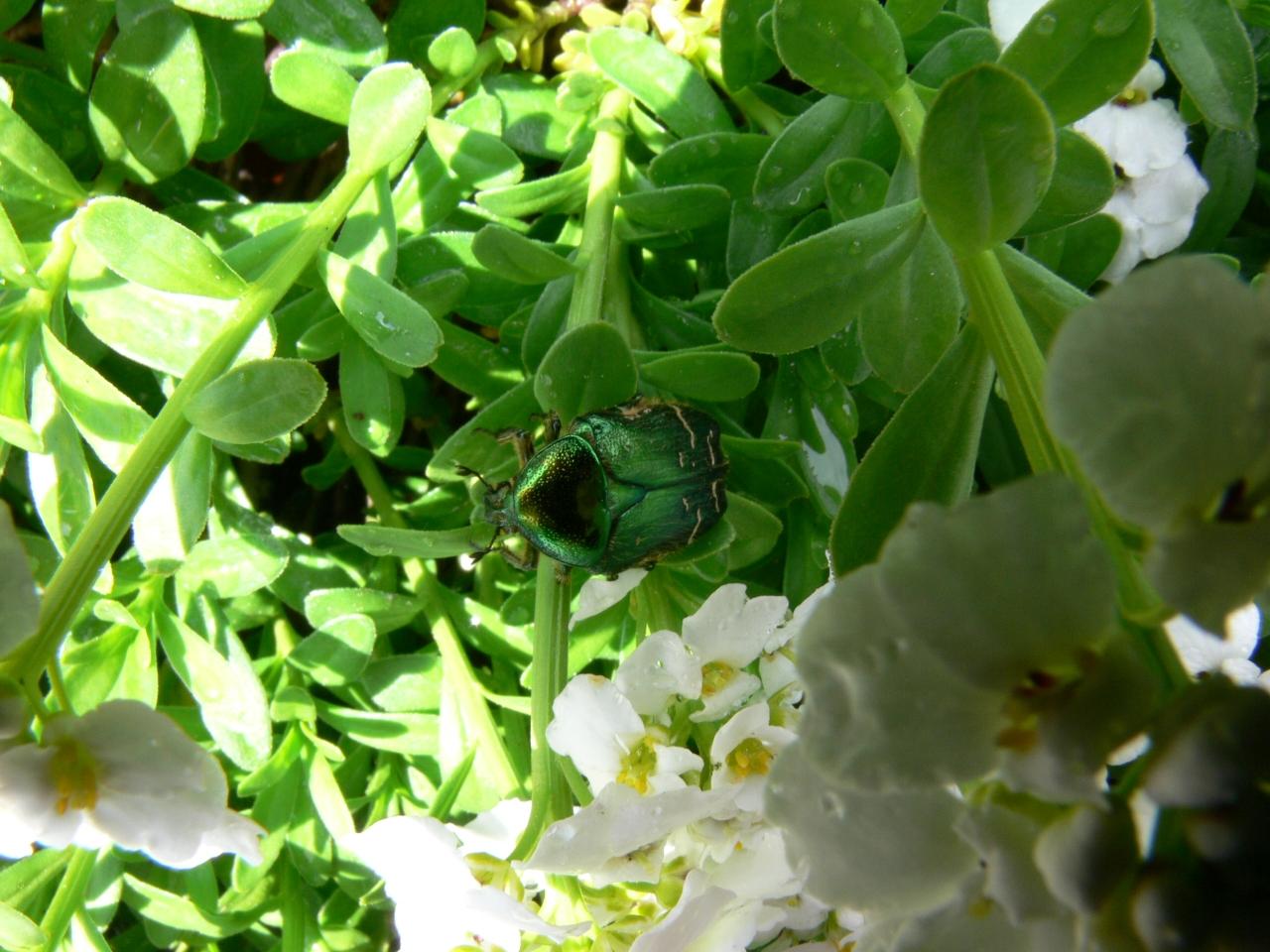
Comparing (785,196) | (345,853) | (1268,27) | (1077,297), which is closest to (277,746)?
(345,853)

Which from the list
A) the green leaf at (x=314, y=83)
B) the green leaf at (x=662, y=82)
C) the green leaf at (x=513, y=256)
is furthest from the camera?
the green leaf at (x=662, y=82)

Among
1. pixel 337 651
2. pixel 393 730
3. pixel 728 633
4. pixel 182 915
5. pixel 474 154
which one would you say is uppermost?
pixel 474 154

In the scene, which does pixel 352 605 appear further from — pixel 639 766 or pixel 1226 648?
pixel 1226 648

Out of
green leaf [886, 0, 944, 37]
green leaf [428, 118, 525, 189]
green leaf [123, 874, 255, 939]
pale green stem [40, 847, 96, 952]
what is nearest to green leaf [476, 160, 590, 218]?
green leaf [428, 118, 525, 189]

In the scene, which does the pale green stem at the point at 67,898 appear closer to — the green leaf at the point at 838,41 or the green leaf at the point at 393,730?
the green leaf at the point at 393,730

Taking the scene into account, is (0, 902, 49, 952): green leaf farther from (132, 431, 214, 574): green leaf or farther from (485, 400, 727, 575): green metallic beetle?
(485, 400, 727, 575): green metallic beetle

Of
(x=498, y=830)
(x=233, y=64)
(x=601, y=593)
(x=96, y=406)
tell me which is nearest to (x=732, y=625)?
(x=601, y=593)

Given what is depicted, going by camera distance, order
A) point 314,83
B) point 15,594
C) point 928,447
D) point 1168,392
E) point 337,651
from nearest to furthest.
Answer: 1. point 1168,392
2. point 15,594
3. point 928,447
4. point 314,83
5. point 337,651

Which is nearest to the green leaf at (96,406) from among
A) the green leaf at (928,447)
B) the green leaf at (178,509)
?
the green leaf at (178,509)
